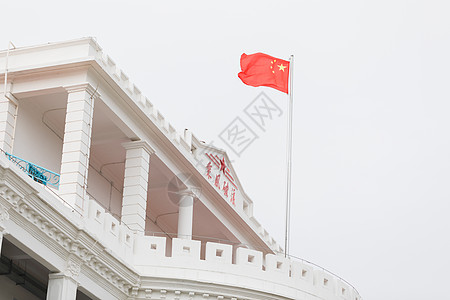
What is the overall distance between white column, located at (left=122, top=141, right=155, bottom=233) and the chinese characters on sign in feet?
18.1

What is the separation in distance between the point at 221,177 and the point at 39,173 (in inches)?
476

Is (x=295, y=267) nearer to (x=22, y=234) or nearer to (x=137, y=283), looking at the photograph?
(x=137, y=283)

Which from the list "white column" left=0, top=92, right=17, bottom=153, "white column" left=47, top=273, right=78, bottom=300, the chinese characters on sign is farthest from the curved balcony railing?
the chinese characters on sign

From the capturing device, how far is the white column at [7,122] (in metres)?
29.8

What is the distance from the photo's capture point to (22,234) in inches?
939

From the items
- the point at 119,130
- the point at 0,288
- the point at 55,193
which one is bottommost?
the point at 0,288

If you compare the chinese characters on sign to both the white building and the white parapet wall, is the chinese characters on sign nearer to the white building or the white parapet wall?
the white building

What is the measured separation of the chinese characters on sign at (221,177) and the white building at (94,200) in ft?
6.74

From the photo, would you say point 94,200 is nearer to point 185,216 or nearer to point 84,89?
point 84,89

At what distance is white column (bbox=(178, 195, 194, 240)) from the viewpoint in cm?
3626

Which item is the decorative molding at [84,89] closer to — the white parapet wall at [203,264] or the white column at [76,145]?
the white column at [76,145]

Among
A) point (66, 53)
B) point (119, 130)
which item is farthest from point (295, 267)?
point (66, 53)

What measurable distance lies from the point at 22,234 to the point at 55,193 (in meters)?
2.86

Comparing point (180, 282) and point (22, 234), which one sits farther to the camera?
point (180, 282)
